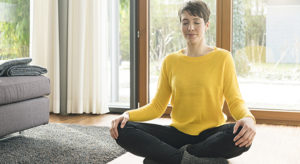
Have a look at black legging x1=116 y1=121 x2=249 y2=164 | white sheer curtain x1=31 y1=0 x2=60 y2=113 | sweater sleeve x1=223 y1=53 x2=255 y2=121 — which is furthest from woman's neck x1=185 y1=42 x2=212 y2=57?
white sheer curtain x1=31 y1=0 x2=60 y2=113

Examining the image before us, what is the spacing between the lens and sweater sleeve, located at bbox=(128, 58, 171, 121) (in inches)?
75.5

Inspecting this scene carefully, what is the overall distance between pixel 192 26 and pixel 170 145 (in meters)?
0.58

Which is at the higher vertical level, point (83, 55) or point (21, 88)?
point (83, 55)

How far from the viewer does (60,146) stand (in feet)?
8.64

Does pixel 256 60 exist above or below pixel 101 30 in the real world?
below

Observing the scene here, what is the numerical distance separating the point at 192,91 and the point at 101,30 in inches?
89.3

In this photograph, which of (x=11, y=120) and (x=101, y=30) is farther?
(x=101, y=30)

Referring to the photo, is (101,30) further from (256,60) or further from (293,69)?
(293,69)

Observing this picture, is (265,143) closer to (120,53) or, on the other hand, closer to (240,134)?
(240,134)

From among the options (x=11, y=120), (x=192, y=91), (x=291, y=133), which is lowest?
(x=291, y=133)

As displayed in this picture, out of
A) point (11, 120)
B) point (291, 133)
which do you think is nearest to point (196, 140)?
point (11, 120)

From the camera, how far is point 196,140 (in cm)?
194

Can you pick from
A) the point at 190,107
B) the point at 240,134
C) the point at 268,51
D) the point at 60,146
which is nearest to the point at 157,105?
the point at 190,107

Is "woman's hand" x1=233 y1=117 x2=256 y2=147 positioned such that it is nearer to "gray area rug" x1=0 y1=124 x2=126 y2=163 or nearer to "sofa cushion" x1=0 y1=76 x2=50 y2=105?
"gray area rug" x1=0 y1=124 x2=126 y2=163
